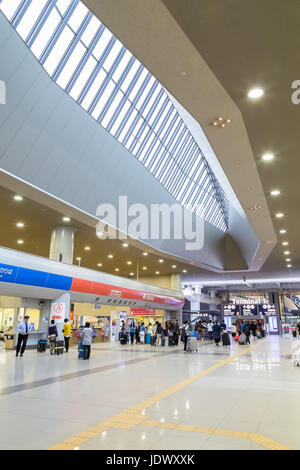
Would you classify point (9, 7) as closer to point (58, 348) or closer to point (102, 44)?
point (102, 44)

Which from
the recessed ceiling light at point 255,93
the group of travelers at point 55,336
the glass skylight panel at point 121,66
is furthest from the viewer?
the glass skylight panel at point 121,66

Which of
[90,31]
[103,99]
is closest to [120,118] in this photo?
[103,99]

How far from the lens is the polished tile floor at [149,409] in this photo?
4188 mm

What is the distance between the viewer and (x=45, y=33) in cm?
1161

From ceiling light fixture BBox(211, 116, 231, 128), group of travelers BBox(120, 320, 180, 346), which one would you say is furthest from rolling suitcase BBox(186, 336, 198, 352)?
ceiling light fixture BBox(211, 116, 231, 128)

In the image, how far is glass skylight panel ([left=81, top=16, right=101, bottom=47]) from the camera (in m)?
12.7

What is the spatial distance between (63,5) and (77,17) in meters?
0.68

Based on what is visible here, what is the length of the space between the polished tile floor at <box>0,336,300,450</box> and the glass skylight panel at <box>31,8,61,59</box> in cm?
1007

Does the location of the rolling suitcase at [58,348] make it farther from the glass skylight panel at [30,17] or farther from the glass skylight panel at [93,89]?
A: the glass skylight panel at [30,17]

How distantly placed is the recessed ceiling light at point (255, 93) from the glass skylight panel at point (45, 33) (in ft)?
26.6

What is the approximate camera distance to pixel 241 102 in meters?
6.63

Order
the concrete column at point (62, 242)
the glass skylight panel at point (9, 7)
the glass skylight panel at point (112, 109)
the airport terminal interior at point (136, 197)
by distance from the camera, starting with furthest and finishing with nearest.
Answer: the concrete column at point (62, 242), the glass skylight panel at point (112, 109), the glass skylight panel at point (9, 7), the airport terminal interior at point (136, 197)

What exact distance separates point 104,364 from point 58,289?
18.3ft

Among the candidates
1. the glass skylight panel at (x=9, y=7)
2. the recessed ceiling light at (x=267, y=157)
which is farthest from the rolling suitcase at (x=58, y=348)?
the glass skylight panel at (x=9, y=7)
